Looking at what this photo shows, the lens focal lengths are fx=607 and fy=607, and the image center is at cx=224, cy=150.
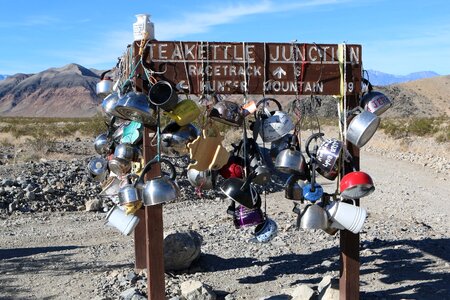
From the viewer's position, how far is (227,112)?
165 inches

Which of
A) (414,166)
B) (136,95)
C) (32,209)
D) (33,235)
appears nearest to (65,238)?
(33,235)

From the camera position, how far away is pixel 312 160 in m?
4.22

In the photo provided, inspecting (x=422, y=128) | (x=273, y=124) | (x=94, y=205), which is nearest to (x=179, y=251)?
(x=273, y=124)

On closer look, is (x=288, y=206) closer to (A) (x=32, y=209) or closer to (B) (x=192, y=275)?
(A) (x=32, y=209)

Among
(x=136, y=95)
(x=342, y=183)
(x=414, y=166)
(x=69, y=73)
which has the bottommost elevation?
(x=414, y=166)

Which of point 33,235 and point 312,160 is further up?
point 312,160

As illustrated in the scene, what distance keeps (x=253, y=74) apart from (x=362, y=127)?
876mm

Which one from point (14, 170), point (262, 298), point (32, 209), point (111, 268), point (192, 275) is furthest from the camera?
point (14, 170)

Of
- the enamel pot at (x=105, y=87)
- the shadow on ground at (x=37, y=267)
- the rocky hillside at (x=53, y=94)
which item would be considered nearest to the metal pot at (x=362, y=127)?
the enamel pot at (x=105, y=87)

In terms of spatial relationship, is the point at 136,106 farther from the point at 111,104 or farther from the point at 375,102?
the point at 375,102

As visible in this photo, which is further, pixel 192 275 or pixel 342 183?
pixel 192 275

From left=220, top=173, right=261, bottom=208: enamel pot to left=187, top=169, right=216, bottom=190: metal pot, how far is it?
13.4 inches

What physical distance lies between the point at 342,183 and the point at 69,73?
141 metres

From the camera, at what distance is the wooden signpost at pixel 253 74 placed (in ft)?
14.1
